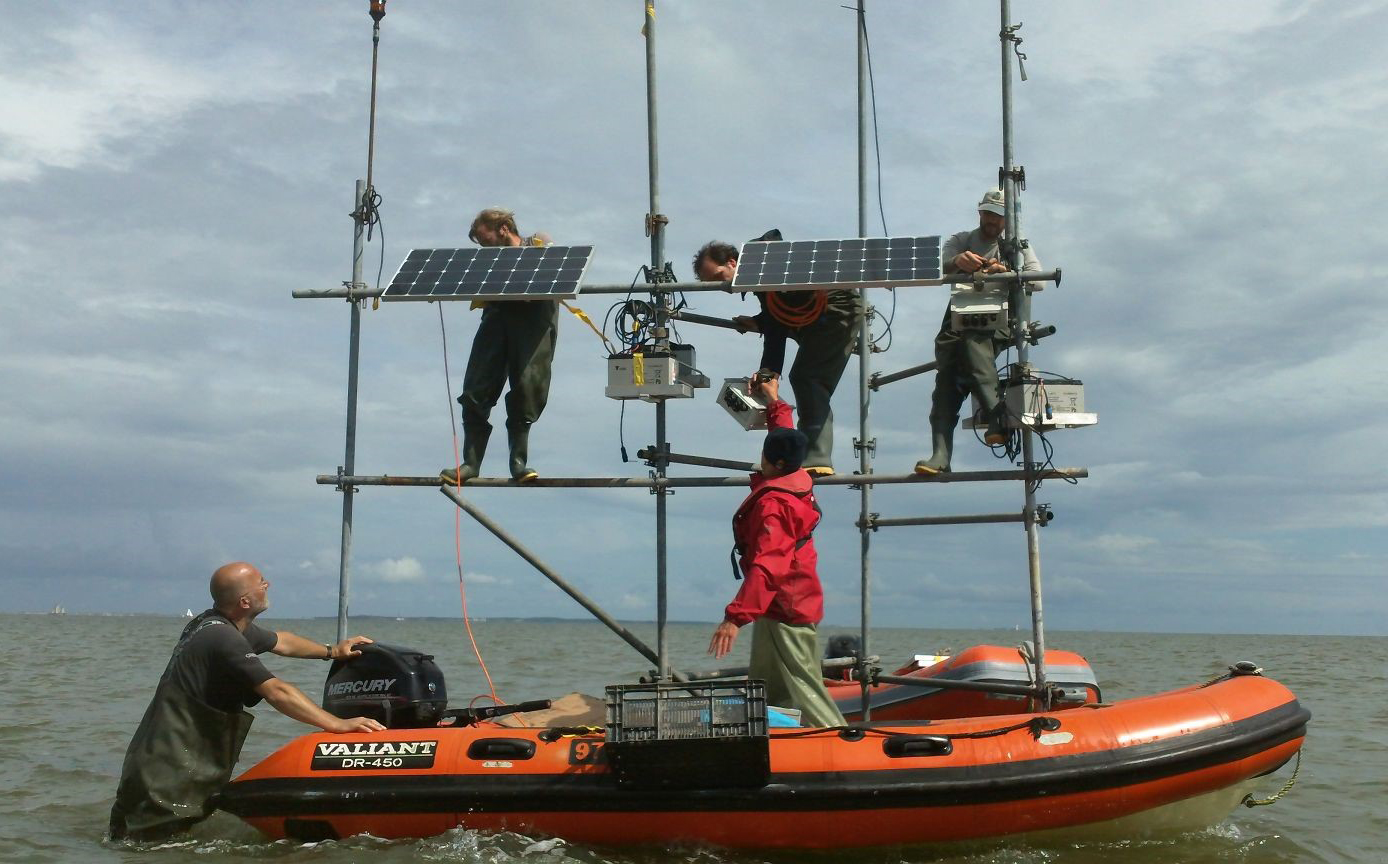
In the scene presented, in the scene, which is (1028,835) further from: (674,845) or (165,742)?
(165,742)

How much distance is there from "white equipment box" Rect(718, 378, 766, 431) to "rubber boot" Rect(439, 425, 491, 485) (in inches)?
62.7

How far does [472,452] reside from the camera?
790 cm

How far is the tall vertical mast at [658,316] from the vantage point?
25.2 ft

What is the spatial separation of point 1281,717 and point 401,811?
469 cm

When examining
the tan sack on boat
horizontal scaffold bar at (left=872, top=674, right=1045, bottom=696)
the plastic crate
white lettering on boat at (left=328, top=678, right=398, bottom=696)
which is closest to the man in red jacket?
the plastic crate

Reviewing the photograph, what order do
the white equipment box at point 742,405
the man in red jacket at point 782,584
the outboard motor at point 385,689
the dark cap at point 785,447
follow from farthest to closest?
1. the white equipment box at point 742,405
2. the outboard motor at point 385,689
3. the dark cap at point 785,447
4. the man in red jacket at point 782,584

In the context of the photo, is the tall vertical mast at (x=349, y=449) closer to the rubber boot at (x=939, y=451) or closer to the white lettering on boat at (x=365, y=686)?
the white lettering on boat at (x=365, y=686)

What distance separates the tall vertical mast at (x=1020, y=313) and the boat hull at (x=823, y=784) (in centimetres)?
98

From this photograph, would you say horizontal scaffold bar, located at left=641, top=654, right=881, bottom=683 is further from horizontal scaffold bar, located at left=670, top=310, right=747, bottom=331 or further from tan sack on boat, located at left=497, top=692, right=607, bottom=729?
horizontal scaffold bar, located at left=670, top=310, right=747, bottom=331

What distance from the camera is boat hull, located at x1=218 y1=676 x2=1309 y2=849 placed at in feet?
19.9

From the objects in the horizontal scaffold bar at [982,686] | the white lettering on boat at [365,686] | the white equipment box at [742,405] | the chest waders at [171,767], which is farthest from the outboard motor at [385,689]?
the horizontal scaffold bar at [982,686]

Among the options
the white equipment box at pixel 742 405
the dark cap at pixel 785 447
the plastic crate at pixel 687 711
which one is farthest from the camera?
the white equipment box at pixel 742 405

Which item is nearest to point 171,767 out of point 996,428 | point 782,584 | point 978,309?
point 782,584

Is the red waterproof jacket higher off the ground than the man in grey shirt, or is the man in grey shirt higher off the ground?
the man in grey shirt
